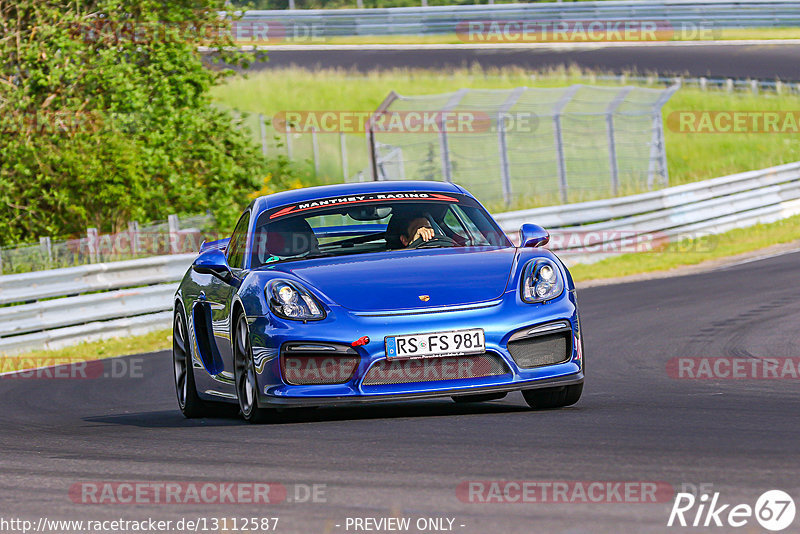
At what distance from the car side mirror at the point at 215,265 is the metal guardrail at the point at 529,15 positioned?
3311cm

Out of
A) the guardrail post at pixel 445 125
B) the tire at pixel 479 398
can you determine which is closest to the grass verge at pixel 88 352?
the tire at pixel 479 398

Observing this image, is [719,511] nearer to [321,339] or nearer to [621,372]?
[321,339]

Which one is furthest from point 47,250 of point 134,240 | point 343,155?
point 343,155

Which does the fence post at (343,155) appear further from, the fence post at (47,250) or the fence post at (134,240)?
the fence post at (47,250)

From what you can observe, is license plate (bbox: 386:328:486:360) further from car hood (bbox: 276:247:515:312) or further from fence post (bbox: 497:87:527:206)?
fence post (bbox: 497:87:527:206)

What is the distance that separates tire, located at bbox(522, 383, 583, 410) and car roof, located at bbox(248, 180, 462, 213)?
62.8 inches

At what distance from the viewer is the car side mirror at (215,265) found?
8117mm

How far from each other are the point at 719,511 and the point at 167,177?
1864 cm

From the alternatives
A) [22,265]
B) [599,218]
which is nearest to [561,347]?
[22,265]

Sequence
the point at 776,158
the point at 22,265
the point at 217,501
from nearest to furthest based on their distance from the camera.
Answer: the point at 217,501 → the point at 22,265 → the point at 776,158

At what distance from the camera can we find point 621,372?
10.0 m

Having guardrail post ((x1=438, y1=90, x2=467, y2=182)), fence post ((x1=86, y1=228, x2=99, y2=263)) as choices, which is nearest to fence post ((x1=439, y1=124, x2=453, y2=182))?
guardrail post ((x1=438, y1=90, x2=467, y2=182))

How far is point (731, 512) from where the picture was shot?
427 cm

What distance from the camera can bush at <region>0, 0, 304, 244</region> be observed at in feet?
71.8
